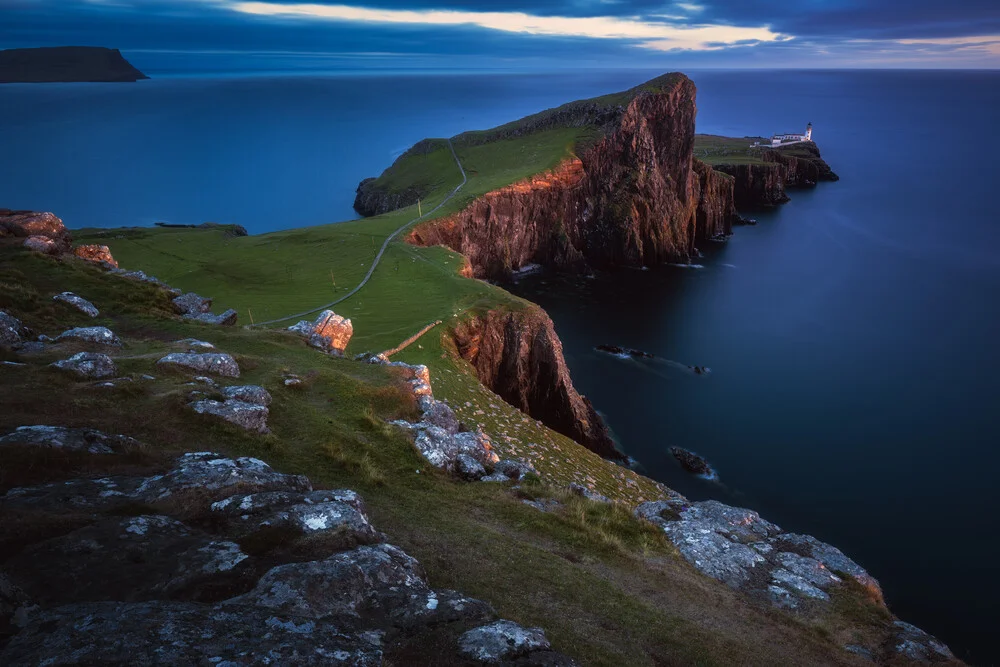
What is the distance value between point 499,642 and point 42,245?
35.7 meters

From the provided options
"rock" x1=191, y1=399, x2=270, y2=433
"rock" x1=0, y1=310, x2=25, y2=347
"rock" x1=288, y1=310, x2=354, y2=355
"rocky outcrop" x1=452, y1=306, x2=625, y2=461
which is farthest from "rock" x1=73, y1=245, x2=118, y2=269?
"rocky outcrop" x1=452, y1=306, x2=625, y2=461

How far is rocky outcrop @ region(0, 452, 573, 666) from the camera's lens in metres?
7.34

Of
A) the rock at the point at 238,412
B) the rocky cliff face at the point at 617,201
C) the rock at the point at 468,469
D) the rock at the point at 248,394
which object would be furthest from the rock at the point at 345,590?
the rocky cliff face at the point at 617,201

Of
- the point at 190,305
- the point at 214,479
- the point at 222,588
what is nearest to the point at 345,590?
the point at 222,588

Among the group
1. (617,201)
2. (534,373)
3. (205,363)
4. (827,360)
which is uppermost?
(617,201)

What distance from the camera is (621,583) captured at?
47.0 ft

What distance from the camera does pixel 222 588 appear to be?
29.8 feet

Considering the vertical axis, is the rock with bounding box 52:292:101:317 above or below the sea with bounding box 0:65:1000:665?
above

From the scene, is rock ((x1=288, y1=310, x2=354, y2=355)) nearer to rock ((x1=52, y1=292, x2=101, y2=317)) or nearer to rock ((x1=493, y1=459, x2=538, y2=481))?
rock ((x1=52, y1=292, x2=101, y2=317))

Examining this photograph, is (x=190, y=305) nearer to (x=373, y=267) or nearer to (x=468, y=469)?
(x=468, y=469)

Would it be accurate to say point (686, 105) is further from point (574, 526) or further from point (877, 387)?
point (574, 526)

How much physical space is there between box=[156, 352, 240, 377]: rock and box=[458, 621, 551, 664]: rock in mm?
15905

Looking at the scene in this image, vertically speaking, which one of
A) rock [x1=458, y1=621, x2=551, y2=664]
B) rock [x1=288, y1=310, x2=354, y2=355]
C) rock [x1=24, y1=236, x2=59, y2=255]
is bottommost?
rock [x1=288, y1=310, x2=354, y2=355]

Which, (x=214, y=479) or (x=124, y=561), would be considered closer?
(x=124, y=561)
